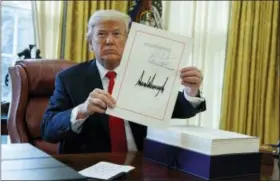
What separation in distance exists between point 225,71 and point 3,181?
3.14 metres

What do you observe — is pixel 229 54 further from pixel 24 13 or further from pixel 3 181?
pixel 3 181

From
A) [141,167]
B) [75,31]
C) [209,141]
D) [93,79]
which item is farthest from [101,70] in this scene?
[75,31]

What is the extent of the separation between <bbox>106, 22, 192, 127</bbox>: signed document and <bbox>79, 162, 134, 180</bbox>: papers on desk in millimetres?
140

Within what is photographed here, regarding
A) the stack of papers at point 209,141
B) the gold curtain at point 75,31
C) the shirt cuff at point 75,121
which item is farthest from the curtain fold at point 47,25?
the stack of papers at point 209,141

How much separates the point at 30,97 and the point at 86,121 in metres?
0.77

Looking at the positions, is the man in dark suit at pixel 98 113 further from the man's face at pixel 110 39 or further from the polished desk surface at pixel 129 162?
the polished desk surface at pixel 129 162

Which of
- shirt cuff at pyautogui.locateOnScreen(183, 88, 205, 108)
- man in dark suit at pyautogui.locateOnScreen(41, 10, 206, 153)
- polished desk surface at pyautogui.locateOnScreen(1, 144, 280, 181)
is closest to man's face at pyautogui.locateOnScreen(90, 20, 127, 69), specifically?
man in dark suit at pyautogui.locateOnScreen(41, 10, 206, 153)

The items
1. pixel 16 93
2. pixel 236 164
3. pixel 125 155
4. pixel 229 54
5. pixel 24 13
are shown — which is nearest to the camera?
pixel 236 164

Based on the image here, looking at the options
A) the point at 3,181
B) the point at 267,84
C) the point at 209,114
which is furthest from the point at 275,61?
the point at 3,181

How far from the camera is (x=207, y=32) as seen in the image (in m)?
3.78

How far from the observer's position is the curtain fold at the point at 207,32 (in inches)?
148

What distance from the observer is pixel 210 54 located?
377 cm

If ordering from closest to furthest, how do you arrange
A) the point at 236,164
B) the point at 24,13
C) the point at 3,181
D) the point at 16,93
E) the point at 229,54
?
1. the point at 3,181
2. the point at 236,164
3. the point at 16,93
4. the point at 24,13
5. the point at 229,54
